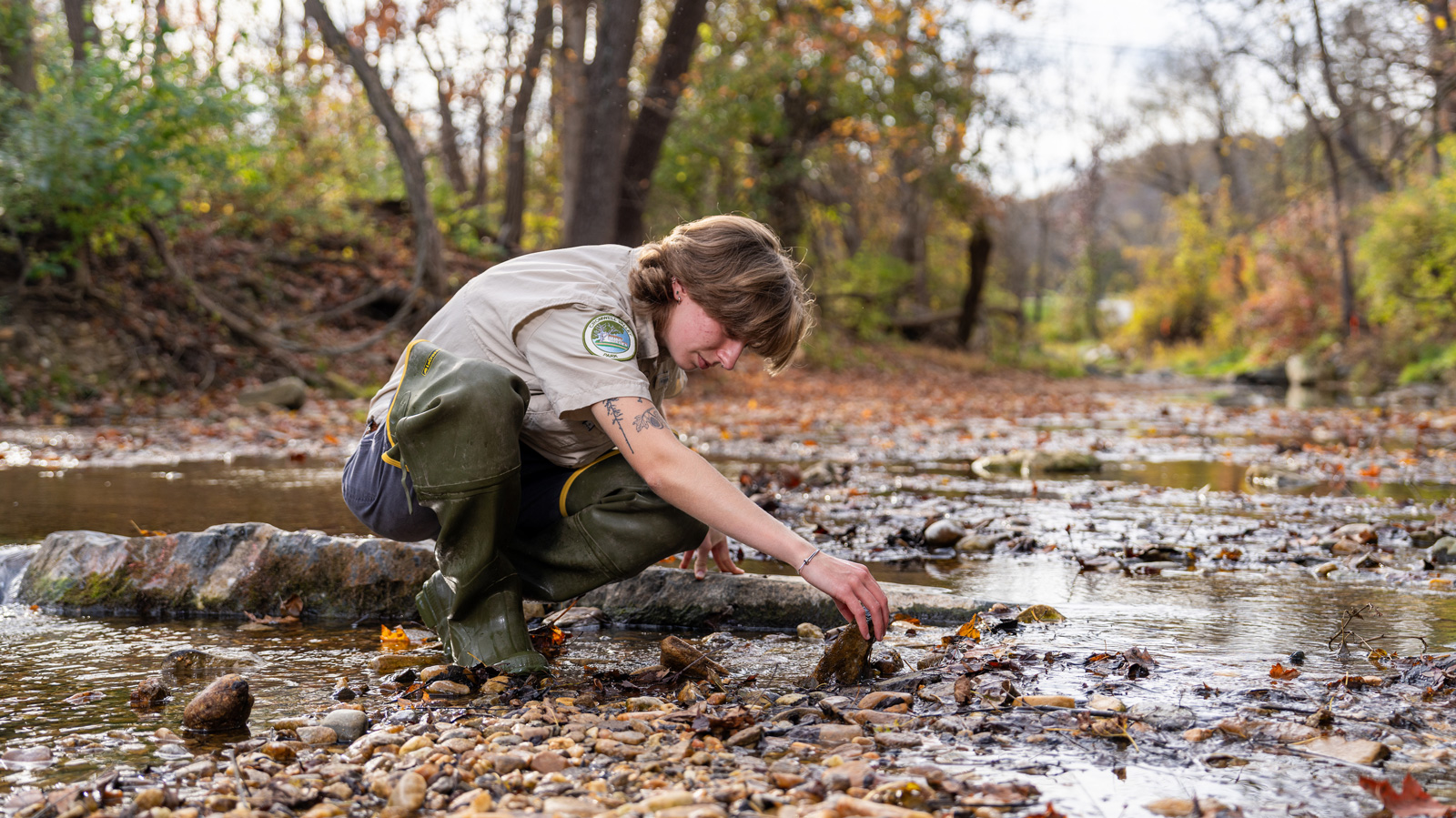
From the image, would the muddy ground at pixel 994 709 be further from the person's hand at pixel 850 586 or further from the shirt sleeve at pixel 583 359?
the shirt sleeve at pixel 583 359

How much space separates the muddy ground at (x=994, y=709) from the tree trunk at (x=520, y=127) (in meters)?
11.4

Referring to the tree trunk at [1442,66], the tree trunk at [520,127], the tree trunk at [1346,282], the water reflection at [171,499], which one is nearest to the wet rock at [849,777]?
the water reflection at [171,499]

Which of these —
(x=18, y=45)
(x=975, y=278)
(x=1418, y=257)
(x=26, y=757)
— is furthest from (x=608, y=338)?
(x=975, y=278)

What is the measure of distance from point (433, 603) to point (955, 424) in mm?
8127

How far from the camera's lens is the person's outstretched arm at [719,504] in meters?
2.17

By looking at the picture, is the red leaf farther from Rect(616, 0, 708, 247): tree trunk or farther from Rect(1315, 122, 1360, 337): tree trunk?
Rect(1315, 122, 1360, 337): tree trunk

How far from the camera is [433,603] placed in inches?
104

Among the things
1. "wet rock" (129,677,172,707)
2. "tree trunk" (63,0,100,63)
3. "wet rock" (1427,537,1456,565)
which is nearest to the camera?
"wet rock" (129,677,172,707)

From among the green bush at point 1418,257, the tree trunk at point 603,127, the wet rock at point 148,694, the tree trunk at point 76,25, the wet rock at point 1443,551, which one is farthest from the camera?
the green bush at point 1418,257

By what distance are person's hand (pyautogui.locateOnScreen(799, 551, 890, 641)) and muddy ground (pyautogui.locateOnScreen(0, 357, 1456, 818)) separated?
172 mm

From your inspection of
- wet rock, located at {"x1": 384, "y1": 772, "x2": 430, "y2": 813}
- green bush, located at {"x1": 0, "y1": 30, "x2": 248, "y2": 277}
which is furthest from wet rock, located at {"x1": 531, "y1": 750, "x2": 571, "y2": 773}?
green bush, located at {"x1": 0, "y1": 30, "x2": 248, "y2": 277}

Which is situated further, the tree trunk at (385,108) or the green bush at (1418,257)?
the green bush at (1418,257)

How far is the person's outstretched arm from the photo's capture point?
217cm

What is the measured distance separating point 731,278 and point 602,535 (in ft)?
2.33
